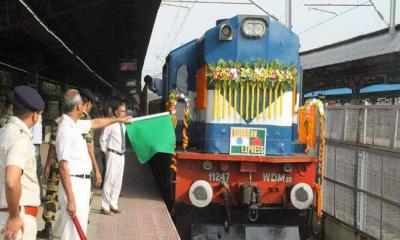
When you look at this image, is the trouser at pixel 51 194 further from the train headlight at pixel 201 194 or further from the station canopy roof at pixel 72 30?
the station canopy roof at pixel 72 30

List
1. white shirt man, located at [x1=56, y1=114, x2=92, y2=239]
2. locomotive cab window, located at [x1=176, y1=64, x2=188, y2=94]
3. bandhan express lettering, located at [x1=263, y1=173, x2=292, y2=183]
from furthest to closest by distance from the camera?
locomotive cab window, located at [x1=176, y1=64, x2=188, y2=94]
bandhan express lettering, located at [x1=263, y1=173, x2=292, y2=183]
white shirt man, located at [x1=56, y1=114, x2=92, y2=239]

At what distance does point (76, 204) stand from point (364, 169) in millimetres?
4916

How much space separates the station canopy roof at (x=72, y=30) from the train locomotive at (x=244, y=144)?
4.64 metres

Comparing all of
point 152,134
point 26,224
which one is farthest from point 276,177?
point 26,224

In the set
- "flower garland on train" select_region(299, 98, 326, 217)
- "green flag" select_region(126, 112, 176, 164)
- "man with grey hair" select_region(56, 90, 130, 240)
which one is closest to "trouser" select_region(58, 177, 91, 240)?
"man with grey hair" select_region(56, 90, 130, 240)

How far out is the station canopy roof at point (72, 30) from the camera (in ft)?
40.8

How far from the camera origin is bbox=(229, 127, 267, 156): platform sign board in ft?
26.0

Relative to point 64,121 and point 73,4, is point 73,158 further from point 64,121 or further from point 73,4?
point 73,4

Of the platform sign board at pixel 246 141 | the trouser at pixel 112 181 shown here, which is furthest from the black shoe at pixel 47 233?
the platform sign board at pixel 246 141

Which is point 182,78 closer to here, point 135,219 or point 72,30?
point 135,219

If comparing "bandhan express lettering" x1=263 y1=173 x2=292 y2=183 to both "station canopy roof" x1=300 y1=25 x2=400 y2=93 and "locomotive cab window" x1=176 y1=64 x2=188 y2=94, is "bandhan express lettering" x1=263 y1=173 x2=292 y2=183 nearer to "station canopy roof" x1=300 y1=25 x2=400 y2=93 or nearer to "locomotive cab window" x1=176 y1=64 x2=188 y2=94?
Result: "locomotive cab window" x1=176 y1=64 x2=188 y2=94

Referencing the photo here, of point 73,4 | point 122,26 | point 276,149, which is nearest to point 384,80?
point 122,26

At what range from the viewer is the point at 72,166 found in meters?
5.08

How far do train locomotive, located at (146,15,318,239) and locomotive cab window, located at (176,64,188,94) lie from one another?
1.26ft
